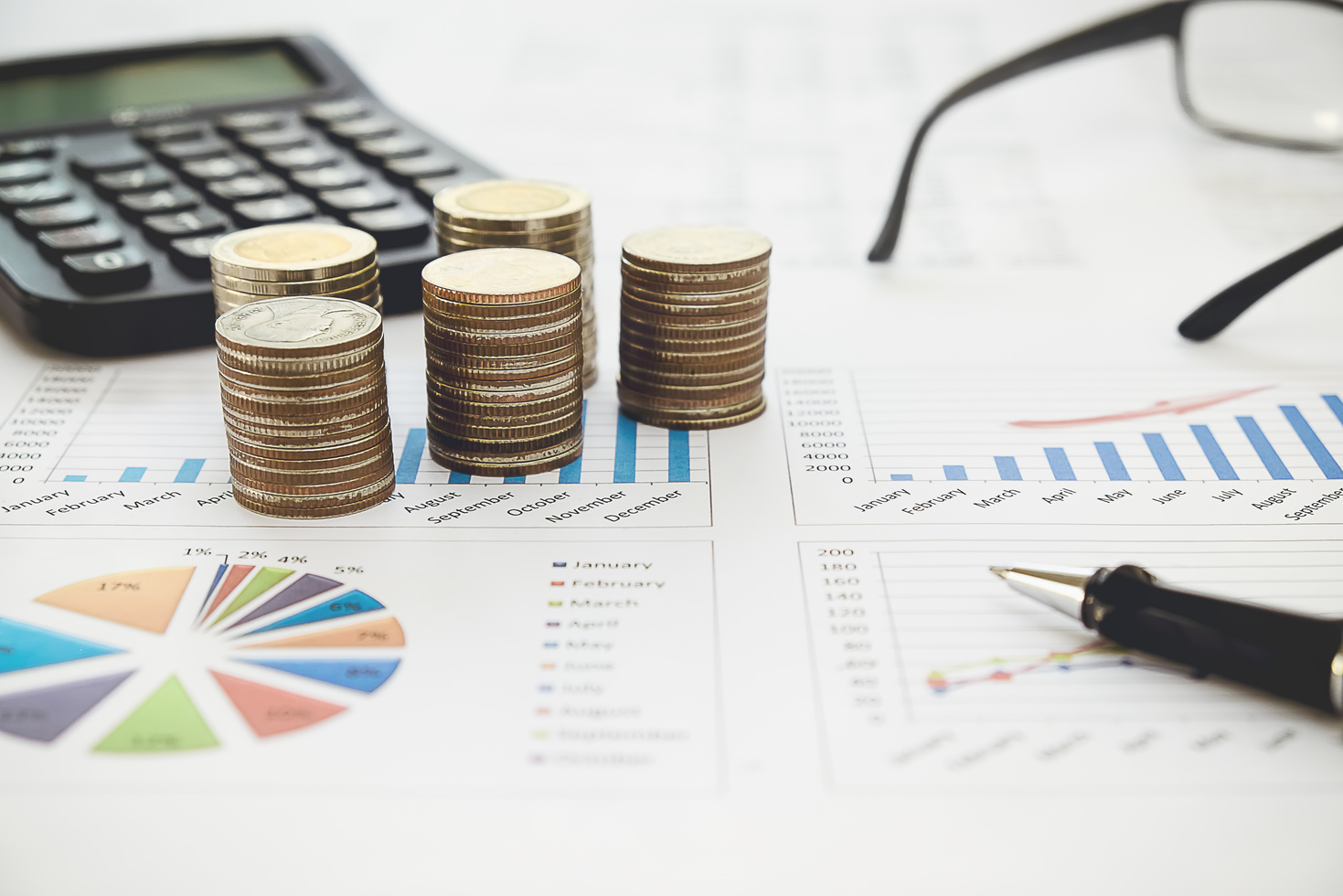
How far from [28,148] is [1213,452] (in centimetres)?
83

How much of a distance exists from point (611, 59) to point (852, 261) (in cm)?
55

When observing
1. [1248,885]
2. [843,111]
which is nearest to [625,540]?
[1248,885]

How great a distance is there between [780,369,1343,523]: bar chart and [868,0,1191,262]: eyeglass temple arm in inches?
7.9

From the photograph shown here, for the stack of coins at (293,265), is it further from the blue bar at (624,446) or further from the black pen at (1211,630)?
the black pen at (1211,630)

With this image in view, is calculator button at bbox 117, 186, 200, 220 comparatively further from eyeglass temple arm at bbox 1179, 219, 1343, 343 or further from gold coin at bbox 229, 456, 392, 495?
eyeglass temple arm at bbox 1179, 219, 1343, 343

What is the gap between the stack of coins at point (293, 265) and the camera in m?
0.65

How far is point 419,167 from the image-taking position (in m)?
0.89

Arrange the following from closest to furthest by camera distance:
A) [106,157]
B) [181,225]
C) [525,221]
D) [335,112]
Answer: [525,221], [181,225], [106,157], [335,112]

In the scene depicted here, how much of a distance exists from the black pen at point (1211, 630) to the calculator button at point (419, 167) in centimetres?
55

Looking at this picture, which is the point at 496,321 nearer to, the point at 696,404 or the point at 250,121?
the point at 696,404

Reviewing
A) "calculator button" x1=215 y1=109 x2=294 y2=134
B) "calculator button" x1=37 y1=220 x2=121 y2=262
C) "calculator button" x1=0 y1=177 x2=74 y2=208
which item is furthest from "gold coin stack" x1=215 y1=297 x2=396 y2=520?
"calculator button" x1=215 y1=109 x2=294 y2=134

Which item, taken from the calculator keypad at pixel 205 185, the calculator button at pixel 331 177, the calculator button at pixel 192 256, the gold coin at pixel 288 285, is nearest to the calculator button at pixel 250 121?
the calculator keypad at pixel 205 185

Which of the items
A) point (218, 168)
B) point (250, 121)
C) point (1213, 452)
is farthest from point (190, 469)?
point (1213, 452)

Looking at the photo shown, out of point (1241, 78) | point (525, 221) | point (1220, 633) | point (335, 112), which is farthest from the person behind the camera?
point (1241, 78)
